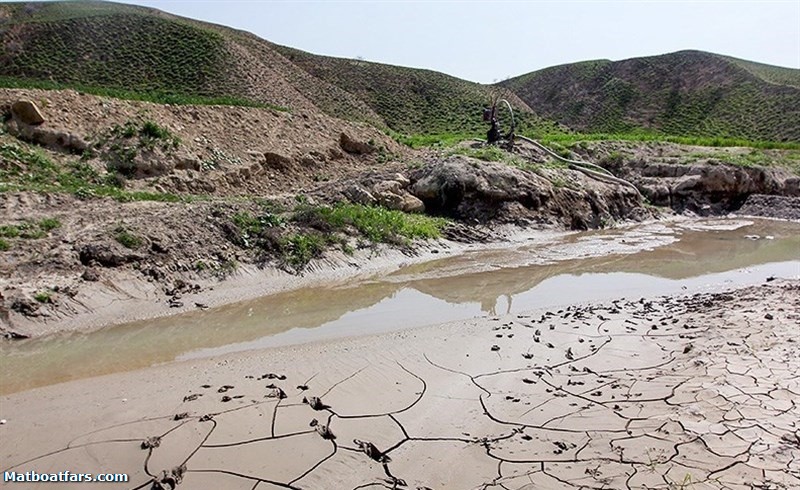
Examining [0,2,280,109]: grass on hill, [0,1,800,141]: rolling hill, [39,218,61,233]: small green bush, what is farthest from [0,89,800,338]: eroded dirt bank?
[0,2,280,109]: grass on hill

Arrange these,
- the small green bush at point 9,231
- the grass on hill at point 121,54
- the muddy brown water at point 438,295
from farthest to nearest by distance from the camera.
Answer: the grass on hill at point 121,54 → the small green bush at point 9,231 → the muddy brown water at point 438,295

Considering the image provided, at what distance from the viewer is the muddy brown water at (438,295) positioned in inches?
241

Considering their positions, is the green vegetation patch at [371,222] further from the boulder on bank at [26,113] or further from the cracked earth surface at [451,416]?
the boulder on bank at [26,113]

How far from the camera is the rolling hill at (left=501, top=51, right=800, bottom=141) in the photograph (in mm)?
42469

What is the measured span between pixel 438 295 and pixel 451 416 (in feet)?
15.5

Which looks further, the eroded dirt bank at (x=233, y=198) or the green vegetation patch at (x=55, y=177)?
the green vegetation patch at (x=55, y=177)

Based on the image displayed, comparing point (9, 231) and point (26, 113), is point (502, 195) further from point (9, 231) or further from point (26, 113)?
point (26, 113)

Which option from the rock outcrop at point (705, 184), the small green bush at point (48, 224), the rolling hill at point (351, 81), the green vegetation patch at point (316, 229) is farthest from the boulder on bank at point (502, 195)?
the small green bush at point (48, 224)

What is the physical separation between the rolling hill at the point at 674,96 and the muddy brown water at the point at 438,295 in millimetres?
31586

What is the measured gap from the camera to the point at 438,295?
9.15 meters

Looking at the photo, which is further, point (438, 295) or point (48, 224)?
point (438, 295)

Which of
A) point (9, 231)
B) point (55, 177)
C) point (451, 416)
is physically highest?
point (55, 177)

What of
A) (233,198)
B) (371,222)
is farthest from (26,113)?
(371,222)

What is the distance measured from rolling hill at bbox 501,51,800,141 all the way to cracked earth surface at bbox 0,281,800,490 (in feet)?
133
